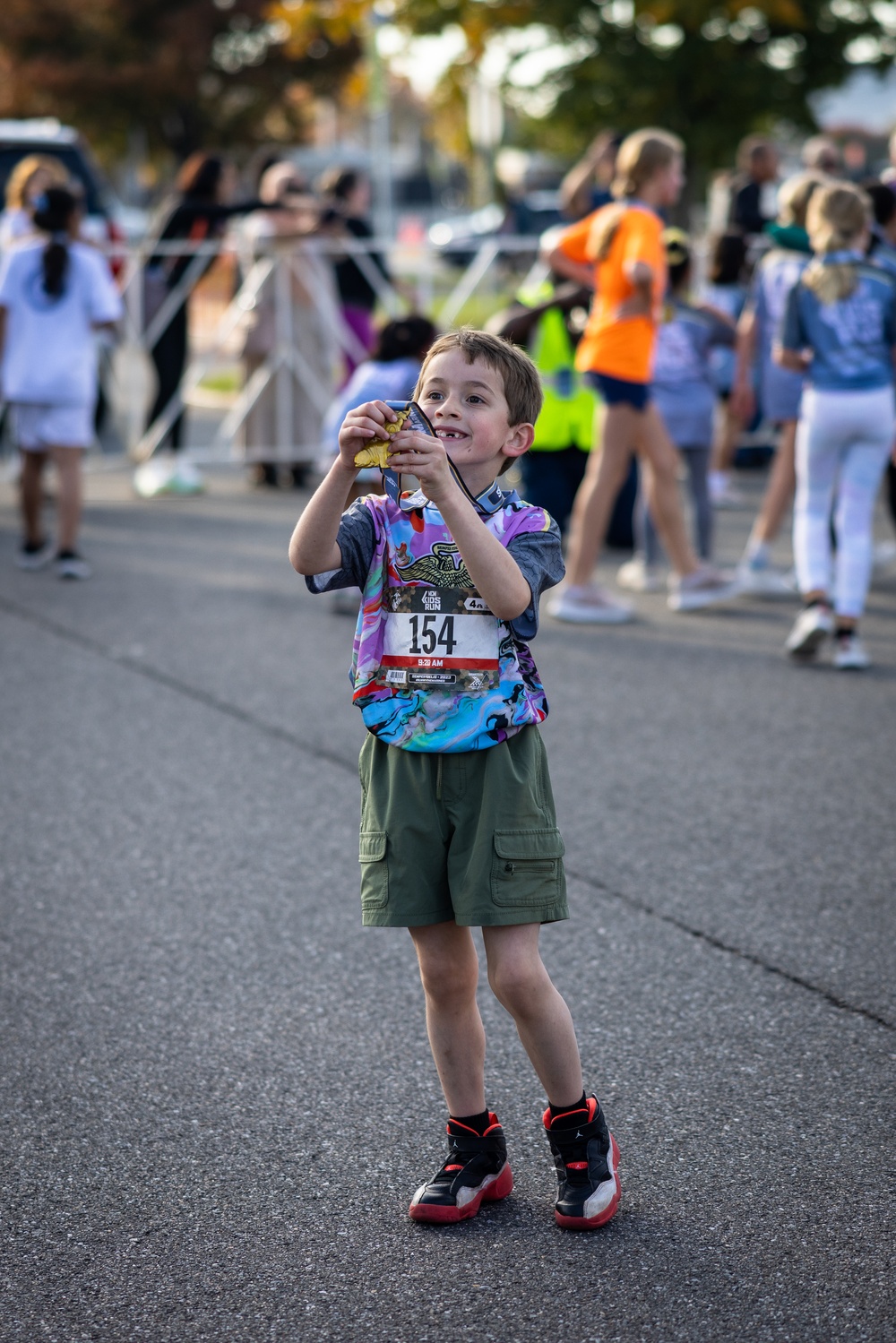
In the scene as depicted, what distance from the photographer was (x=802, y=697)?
6379 millimetres

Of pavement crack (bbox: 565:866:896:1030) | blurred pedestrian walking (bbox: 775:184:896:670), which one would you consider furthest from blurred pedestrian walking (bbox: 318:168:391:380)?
pavement crack (bbox: 565:866:896:1030)

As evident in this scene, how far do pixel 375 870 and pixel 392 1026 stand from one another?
0.98 m

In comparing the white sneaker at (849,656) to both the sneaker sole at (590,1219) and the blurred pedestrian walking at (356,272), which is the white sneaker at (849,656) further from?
the blurred pedestrian walking at (356,272)

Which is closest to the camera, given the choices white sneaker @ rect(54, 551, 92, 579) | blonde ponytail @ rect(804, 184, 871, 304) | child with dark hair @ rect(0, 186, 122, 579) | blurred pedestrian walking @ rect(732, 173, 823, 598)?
blonde ponytail @ rect(804, 184, 871, 304)

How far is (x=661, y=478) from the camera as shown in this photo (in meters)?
7.46

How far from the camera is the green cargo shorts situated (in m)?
2.69

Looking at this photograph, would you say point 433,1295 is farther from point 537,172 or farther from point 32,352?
point 537,172

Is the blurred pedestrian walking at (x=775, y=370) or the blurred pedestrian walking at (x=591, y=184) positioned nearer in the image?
the blurred pedestrian walking at (x=775, y=370)

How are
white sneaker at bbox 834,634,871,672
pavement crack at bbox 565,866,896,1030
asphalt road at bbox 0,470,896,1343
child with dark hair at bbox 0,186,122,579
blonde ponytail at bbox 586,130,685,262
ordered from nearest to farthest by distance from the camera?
asphalt road at bbox 0,470,896,1343, pavement crack at bbox 565,866,896,1030, white sneaker at bbox 834,634,871,672, blonde ponytail at bbox 586,130,685,262, child with dark hair at bbox 0,186,122,579

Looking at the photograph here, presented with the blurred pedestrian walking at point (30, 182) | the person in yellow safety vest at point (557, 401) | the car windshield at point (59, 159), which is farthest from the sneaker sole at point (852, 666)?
the car windshield at point (59, 159)

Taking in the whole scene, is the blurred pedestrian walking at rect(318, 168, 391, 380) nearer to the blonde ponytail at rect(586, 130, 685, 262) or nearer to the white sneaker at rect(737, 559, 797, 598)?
the white sneaker at rect(737, 559, 797, 598)

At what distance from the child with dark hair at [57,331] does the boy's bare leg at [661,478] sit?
10.1ft

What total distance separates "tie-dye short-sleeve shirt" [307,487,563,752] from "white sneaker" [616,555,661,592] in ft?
18.8

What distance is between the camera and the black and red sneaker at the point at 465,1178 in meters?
2.82
